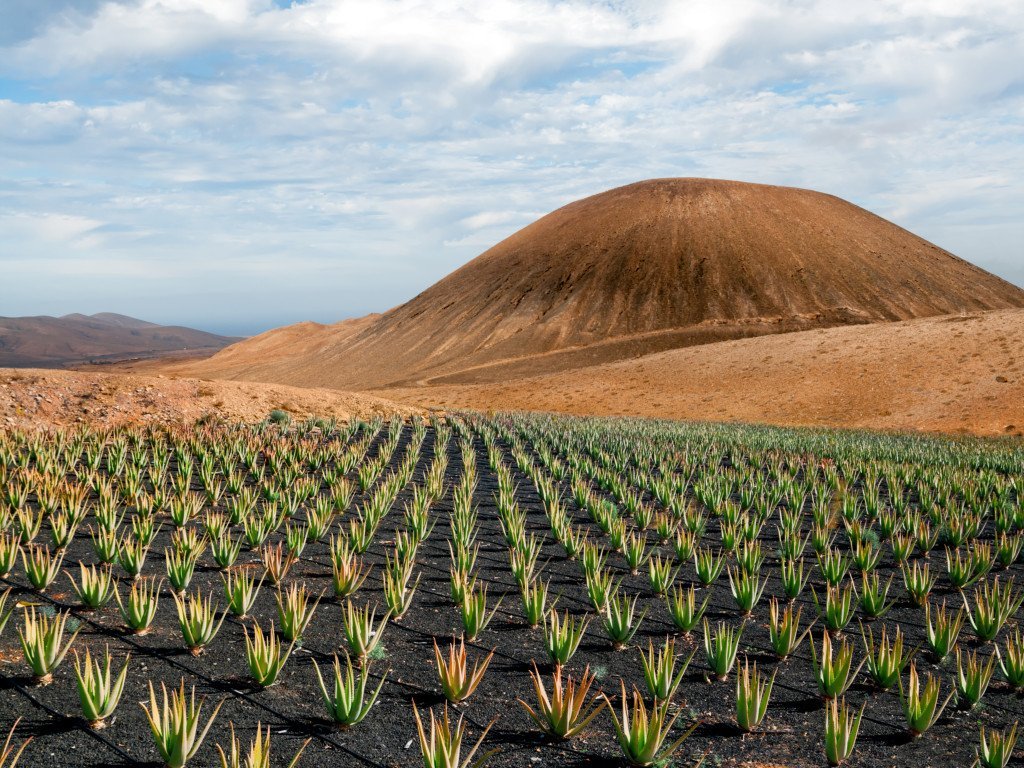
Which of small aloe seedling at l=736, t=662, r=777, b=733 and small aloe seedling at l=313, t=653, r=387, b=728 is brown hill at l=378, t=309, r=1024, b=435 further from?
small aloe seedling at l=313, t=653, r=387, b=728

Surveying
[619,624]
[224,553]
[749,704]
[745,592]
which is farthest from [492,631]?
[224,553]

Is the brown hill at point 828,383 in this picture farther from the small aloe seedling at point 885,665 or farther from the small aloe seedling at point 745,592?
the small aloe seedling at point 885,665

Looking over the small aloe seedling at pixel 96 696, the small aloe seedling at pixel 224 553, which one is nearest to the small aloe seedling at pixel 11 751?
the small aloe seedling at pixel 96 696

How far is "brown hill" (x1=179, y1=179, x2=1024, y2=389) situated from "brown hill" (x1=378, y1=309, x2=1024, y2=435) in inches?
711

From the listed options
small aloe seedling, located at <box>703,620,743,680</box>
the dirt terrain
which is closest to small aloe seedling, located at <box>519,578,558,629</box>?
small aloe seedling, located at <box>703,620,743,680</box>

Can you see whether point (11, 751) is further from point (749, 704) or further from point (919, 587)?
point (919, 587)

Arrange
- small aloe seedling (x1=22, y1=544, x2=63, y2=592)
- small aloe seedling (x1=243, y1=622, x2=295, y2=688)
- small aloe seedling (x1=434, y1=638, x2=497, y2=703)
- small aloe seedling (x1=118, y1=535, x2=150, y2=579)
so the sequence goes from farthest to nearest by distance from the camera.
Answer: small aloe seedling (x1=118, y1=535, x2=150, y2=579), small aloe seedling (x1=22, y1=544, x2=63, y2=592), small aloe seedling (x1=243, y1=622, x2=295, y2=688), small aloe seedling (x1=434, y1=638, x2=497, y2=703)

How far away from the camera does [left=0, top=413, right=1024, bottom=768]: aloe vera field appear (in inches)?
154

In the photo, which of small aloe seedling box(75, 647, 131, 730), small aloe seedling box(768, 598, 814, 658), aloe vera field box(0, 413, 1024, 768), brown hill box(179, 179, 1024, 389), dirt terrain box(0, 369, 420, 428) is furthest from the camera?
brown hill box(179, 179, 1024, 389)

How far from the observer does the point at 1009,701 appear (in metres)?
4.64

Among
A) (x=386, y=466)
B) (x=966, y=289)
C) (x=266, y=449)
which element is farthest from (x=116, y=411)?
(x=966, y=289)

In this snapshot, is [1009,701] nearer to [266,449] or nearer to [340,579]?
[340,579]

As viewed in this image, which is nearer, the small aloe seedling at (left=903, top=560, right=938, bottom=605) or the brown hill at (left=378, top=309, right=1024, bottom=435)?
the small aloe seedling at (left=903, top=560, right=938, bottom=605)

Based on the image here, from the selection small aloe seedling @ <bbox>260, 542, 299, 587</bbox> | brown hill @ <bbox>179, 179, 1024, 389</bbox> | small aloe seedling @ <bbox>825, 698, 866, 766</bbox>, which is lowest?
small aloe seedling @ <bbox>825, 698, 866, 766</bbox>
